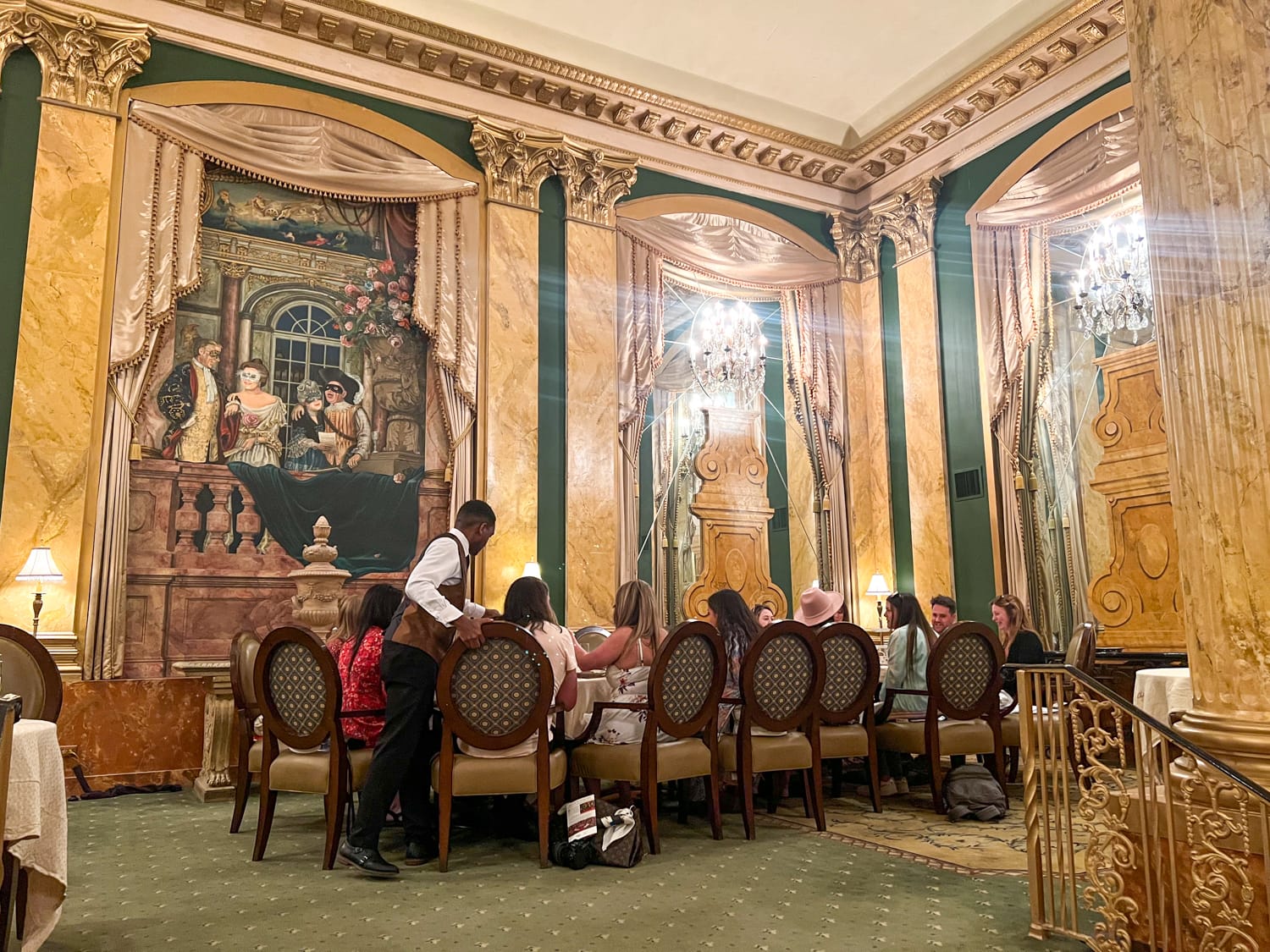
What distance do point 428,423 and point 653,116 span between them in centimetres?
354

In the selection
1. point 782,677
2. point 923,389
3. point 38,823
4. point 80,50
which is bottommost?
point 38,823

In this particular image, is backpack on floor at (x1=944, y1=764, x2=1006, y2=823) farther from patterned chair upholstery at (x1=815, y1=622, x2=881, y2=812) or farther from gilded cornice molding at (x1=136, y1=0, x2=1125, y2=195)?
gilded cornice molding at (x1=136, y1=0, x2=1125, y2=195)

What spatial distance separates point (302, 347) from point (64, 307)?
5.08ft

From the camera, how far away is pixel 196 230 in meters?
6.89

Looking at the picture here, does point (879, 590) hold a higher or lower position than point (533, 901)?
higher

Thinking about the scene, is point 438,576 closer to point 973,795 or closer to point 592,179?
point 973,795

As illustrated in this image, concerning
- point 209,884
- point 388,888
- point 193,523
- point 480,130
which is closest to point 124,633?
point 193,523

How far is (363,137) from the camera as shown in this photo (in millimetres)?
7648

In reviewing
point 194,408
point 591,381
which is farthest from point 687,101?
point 194,408

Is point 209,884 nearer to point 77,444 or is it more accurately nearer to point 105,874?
point 105,874

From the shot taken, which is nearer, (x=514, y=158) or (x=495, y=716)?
(x=495, y=716)

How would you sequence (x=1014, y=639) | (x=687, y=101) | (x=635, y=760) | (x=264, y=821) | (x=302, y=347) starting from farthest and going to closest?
(x=687, y=101) < (x=302, y=347) < (x=1014, y=639) < (x=635, y=760) < (x=264, y=821)

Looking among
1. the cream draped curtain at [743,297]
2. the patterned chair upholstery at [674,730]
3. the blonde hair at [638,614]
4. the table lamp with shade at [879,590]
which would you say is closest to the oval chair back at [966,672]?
the patterned chair upholstery at [674,730]

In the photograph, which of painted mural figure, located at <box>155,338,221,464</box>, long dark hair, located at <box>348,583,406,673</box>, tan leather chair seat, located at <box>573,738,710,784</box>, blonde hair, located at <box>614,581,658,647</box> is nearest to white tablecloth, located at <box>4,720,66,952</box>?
long dark hair, located at <box>348,583,406,673</box>
